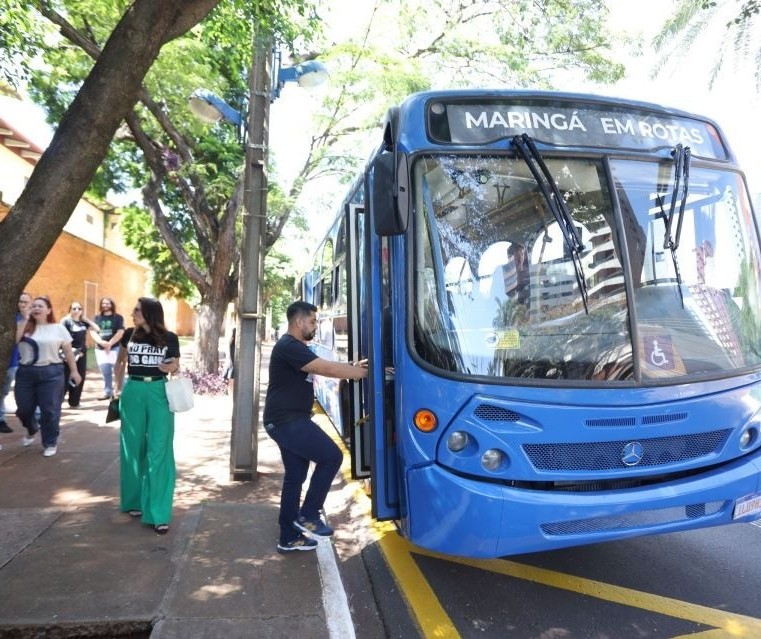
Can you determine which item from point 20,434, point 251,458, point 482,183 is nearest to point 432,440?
point 482,183

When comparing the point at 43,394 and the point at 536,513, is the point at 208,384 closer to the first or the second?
the point at 43,394

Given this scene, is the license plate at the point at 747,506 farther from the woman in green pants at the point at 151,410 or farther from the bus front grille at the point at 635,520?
the woman in green pants at the point at 151,410

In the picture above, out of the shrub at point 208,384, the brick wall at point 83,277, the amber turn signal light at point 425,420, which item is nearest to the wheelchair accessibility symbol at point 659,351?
the amber turn signal light at point 425,420

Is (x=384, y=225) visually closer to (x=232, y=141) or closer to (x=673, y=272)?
(x=673, y=272)

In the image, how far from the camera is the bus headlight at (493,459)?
9.97 feet

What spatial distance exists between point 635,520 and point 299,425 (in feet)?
6.95

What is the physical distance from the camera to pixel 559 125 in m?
3.53

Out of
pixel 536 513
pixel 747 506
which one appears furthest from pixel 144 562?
pixel 747 506

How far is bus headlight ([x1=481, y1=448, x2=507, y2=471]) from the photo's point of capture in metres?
3.04

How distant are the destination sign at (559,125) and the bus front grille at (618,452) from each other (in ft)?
5.73

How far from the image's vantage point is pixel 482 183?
11.2 feet

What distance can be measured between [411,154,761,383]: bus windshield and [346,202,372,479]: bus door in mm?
984

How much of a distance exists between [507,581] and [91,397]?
9328 millimetres

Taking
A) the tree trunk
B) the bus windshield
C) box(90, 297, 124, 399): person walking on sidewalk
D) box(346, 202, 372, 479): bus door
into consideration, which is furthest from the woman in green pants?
the tree trunk
